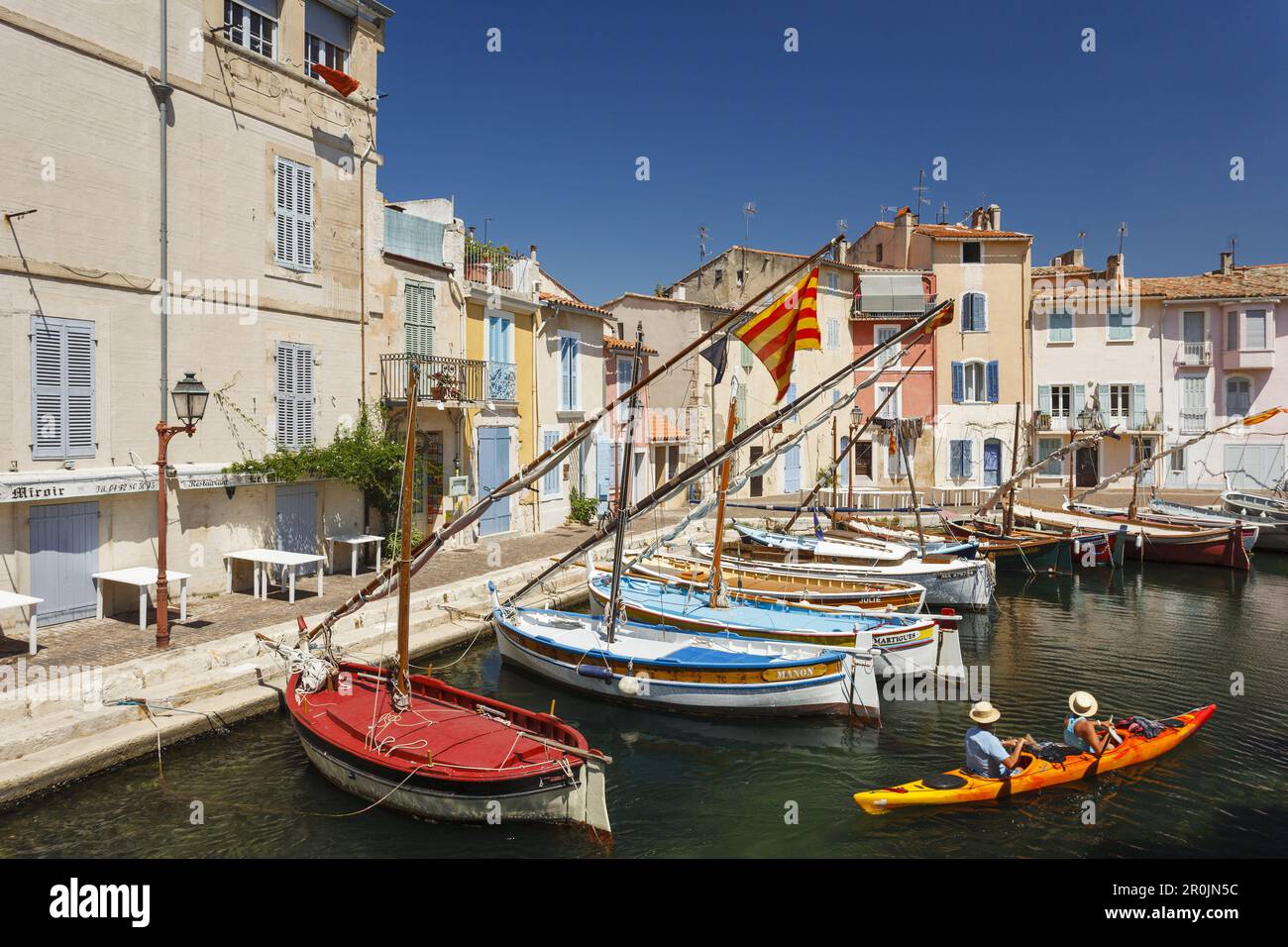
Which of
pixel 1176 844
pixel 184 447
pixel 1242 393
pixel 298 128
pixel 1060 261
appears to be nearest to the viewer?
pixel 1176 844

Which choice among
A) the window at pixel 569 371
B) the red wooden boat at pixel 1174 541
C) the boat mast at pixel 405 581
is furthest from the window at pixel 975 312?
the boat mast at pixel 405 581

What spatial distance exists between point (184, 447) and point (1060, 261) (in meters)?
48.7

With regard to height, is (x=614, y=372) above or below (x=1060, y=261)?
below

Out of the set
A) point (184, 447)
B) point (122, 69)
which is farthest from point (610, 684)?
point (122, 69)

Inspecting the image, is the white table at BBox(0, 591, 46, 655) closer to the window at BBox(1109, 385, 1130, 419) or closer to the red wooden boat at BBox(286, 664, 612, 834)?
the red wooden boat at BBox(286, 664, 612, 834)

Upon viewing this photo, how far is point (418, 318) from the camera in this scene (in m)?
24.2

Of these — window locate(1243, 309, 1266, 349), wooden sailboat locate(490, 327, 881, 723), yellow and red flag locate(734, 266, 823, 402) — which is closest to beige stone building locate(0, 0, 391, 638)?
wooden sailboat locate(490, 327, 881, 723)

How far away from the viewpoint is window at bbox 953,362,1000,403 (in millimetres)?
44906

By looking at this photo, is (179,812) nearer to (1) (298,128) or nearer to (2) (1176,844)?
(2) (1176,844)

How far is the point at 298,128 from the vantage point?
20547 mm

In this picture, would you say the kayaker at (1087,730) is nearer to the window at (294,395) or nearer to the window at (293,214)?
the window at (294,395)

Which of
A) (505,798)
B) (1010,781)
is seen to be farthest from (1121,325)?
(505,798)

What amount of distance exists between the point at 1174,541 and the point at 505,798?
2806 centimetres

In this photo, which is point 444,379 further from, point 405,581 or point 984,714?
point 984,714
